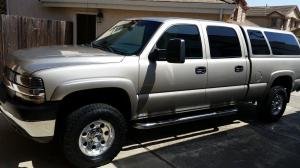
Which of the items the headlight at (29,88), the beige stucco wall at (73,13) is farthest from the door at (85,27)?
the headlight at (29,88)

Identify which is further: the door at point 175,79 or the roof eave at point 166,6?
the roof eave at point 166,6

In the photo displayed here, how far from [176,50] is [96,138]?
1.58 meters

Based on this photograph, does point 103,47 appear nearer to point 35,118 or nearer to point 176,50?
point 176,50

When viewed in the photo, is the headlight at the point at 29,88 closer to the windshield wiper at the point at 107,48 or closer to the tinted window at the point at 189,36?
the windshield wiper at the point at 107,48

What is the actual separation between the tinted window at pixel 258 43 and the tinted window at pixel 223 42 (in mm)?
462

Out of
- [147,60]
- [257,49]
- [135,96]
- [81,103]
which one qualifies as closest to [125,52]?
[147,60]

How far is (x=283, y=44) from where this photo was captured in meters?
7.48

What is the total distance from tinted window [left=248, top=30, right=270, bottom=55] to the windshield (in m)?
2.19

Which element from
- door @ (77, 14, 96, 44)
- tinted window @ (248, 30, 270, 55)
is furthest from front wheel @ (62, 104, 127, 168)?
door @ (77, 14, 96, 44)

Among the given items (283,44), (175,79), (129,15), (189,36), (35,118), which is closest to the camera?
(35,118)

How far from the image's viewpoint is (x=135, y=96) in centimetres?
480

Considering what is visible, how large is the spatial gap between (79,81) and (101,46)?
1.40 meters

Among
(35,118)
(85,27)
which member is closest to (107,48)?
(35,118)

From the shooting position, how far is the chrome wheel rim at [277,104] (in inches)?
290
